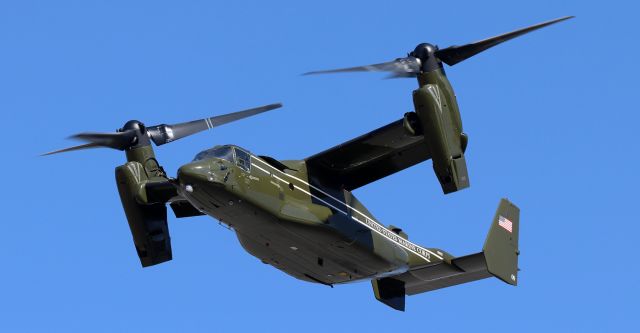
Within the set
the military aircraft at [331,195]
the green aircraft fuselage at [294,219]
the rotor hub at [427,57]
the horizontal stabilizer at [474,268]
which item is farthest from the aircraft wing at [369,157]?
the horizontal stabilizer at [474,268]

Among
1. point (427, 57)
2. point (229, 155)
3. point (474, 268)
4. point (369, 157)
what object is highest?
point (427, 57)

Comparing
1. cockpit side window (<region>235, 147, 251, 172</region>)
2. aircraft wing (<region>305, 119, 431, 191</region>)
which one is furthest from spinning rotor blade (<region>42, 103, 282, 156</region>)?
cockpit side window (<region>235, 147, 251, 172</region>)

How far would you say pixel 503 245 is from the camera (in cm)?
2750

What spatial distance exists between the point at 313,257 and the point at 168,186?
A: 3.78 m

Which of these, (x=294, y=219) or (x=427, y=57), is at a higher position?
(x=427, y=57)

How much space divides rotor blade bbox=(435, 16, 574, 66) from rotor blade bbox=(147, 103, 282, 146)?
5.33 m

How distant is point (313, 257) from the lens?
25.5 m

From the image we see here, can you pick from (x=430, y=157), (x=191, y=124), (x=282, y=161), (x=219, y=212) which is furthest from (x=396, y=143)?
(x=191, y=124)

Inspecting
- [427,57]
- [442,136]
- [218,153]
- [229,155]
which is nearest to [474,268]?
[442,136]

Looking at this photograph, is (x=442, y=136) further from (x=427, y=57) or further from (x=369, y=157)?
(x=369, y=157)

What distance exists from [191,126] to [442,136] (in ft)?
26.0

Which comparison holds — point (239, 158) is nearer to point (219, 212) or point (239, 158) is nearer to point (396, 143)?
point (219, 212)

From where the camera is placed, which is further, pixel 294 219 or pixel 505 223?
pixel 505 223

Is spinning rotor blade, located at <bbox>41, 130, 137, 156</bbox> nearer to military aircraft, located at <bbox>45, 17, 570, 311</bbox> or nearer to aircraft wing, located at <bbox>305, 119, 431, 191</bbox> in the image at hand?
military aircraft, located at <bbox>45, 17, 570, 311</bbox>
